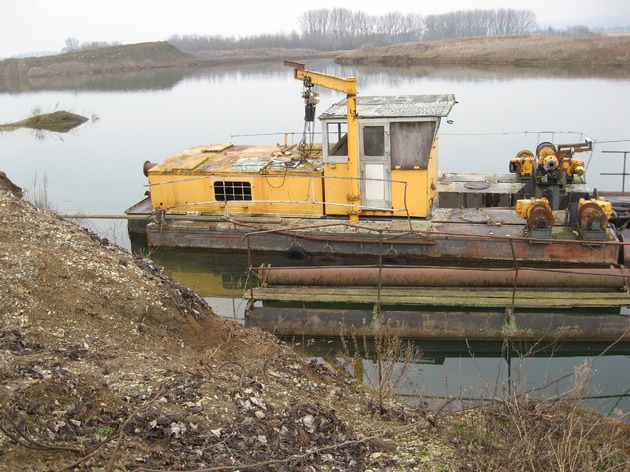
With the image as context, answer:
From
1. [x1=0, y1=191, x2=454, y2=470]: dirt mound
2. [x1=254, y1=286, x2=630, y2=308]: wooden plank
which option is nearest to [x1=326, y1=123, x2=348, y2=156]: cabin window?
[x1=254, y1=286, x2=630, y2=308]: wooden plank

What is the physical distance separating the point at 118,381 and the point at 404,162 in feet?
25.2

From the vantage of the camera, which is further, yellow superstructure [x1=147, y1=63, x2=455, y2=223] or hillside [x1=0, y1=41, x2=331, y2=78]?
hillside [x1=0, y1=41, x2=331, y2=78]

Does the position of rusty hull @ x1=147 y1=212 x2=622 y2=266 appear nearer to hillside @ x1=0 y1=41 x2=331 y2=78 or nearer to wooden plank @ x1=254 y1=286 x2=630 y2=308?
wooden plank @ x1=254 y1=286 x2=630 y2=308

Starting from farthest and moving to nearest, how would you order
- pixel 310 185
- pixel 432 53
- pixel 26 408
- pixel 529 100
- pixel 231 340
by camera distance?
pixel 432 53, pixel 529 100, pixel 310 185, pixel 231 340, pixel 26 408

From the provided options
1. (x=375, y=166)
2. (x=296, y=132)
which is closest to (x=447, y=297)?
(x=375, y=166)

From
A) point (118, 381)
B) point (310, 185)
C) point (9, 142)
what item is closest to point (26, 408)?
point (118, 381)

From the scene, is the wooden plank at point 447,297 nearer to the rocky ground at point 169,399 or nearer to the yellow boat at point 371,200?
the yellow boat at point 371,200

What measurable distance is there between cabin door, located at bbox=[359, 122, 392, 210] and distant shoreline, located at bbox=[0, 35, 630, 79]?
3569cm

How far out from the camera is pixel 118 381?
18.3 feet

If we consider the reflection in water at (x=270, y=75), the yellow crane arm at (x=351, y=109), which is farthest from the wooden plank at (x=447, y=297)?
the reflection in water at (x=270, y=75)

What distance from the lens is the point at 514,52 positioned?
50.0 meters

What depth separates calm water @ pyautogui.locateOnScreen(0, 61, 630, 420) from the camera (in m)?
9.30

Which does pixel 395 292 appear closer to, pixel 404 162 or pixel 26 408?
pixel 404 162

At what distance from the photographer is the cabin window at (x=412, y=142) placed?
11.7 metres
